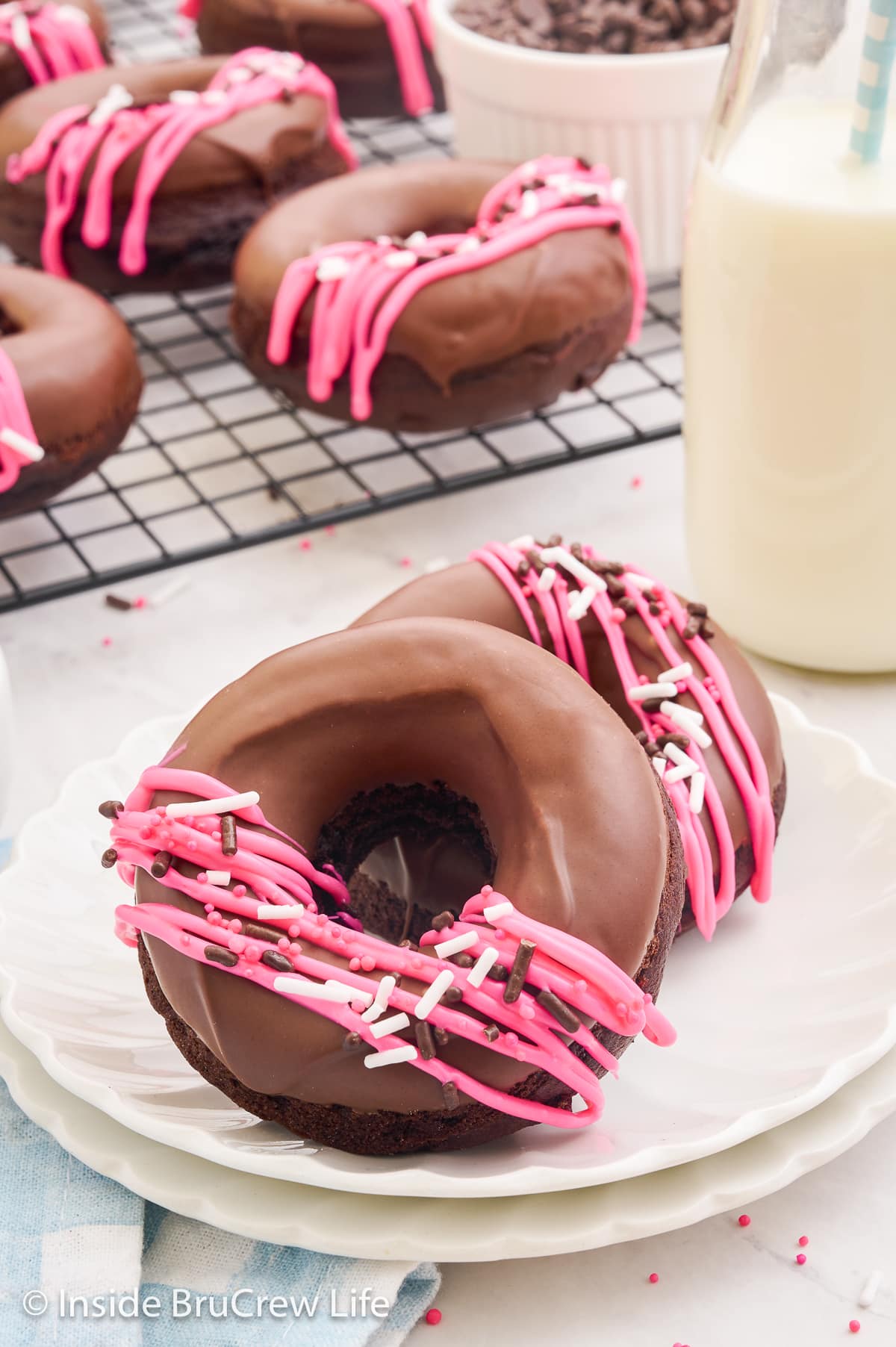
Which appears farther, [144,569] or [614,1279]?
[144,569]

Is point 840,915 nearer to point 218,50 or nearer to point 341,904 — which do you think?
point 341,904

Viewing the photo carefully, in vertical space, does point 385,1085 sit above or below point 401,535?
above

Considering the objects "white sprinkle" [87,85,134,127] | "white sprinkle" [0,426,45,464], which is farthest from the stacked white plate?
"white sprinkle" [87,85,134,127]

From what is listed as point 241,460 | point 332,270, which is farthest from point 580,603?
point 241,460

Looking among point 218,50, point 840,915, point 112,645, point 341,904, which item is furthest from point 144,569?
point 218,50

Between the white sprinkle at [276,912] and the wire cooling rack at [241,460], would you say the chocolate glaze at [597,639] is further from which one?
the wire cooling rack at [241,460]

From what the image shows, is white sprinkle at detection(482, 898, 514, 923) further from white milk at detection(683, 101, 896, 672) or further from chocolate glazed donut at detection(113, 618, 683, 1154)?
white milk at detection(683, 101, 896, 672)

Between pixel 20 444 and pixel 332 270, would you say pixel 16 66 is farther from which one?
pixel 20 444

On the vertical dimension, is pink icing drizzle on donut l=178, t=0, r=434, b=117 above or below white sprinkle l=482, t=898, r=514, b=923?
above
